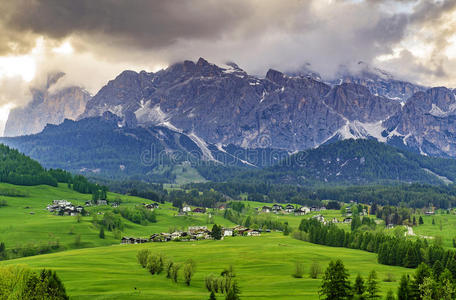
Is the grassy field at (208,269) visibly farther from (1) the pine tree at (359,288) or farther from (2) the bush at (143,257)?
(1) the pine tree at (359,288)

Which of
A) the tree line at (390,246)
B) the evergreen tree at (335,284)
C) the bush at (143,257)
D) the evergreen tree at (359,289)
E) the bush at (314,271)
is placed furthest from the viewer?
the tree line at (390,246)

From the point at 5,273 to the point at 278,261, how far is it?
224 feet

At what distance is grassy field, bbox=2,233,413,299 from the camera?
94.9 m

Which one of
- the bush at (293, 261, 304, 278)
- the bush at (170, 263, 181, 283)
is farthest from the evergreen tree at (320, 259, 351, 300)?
the bush at (170, 263, 181, 283)

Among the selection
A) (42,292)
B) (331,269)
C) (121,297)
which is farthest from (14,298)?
(331,269)

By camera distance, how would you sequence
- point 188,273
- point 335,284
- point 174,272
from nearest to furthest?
point 335,284 → point 188,273 → point 174,272

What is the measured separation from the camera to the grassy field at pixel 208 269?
311 ft

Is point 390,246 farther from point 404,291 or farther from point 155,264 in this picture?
point 155,264

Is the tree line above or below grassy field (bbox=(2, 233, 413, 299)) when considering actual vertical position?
above

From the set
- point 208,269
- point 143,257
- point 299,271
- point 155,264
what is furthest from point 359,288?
point 143,257

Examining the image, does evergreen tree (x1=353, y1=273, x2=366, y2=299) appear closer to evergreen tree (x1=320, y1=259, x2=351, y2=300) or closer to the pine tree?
the pine tree

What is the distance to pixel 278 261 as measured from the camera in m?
132

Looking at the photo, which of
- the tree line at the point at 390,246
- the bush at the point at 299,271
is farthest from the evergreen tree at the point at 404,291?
the tree line at the point at 390,246

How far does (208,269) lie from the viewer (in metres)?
121
